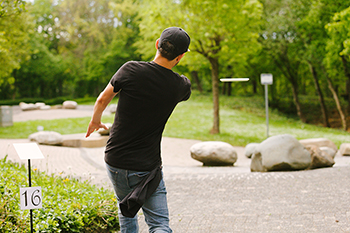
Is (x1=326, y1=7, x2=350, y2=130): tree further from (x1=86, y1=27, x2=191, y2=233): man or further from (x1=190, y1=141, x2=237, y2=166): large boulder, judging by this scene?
(x1=86, y1=27, x2=191, y2=233): man

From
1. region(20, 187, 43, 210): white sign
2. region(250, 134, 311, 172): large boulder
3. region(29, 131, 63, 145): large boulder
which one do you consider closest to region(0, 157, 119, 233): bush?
region(20, 187, 43, 210): white sign

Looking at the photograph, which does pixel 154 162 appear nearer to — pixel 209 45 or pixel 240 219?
pixel 240 219

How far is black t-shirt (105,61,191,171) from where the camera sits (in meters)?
2.17

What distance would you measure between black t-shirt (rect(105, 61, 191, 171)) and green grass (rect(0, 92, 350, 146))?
1335 centimetres

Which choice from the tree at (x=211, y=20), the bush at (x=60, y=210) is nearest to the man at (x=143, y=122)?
the bush at (x=60, y=210)

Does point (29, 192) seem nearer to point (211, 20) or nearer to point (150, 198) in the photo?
point (150, 198)

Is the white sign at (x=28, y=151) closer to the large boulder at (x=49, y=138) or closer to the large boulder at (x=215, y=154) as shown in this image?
the large boulder at (x=215, y=154)

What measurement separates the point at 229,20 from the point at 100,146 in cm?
776

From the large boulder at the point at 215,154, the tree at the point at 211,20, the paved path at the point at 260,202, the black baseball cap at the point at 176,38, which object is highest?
A: the tree at the point at 211,20

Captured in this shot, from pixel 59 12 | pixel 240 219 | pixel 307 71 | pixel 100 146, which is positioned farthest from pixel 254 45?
pixel 59 12

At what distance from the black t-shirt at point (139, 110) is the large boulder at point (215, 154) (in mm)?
7357

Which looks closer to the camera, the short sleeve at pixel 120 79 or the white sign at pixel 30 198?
the short sleeve at pixel 120 79

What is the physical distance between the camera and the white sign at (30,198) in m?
3.06

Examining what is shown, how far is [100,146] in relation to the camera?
13.4 m
